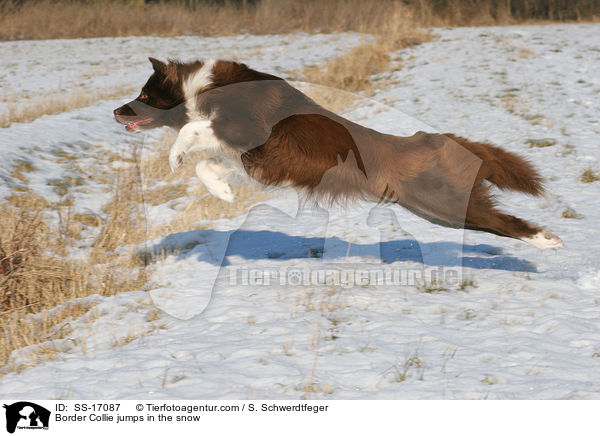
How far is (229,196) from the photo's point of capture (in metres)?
4.42

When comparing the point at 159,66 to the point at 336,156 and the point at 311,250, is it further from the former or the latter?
the point at 311,250

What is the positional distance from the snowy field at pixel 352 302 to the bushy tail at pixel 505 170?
286 mm

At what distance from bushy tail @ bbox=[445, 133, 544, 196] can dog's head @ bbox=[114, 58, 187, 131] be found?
213 cm

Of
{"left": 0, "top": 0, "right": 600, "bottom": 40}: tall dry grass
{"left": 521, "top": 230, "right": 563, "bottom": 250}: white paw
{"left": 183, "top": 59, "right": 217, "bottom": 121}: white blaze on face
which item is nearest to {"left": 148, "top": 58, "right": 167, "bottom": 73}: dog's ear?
{"left": 183, "top": 59, "right": 217, "bottom": 121}: white blaze on face

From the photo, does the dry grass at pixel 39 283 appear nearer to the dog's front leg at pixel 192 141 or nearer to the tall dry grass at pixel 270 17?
the dog's front leg at pixel 192 141

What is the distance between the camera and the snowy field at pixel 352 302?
2.97 meters

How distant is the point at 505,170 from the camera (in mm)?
4230

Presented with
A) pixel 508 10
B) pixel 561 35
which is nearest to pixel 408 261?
pixel 561 35

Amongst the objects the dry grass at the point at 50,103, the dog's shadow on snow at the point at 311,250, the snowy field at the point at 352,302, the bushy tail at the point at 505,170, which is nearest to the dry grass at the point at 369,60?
the snowy field at the point at 352,302

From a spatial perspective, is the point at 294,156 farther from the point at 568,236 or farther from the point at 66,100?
the point at 66,100

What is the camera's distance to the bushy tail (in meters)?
4.18

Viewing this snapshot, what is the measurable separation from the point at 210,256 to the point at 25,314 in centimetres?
171
